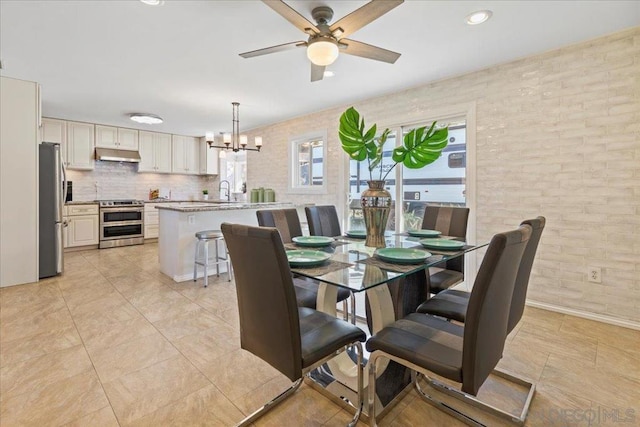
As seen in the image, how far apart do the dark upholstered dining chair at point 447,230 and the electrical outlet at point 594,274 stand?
3.96 ft

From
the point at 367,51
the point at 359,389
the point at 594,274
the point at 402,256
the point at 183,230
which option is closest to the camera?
the point at 359,389

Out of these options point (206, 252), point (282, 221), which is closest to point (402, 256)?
point (282, 221)

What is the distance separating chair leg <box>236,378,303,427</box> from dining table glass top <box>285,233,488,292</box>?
Result: 741 mm

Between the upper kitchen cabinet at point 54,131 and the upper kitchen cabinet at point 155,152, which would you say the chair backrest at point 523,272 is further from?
the upper kitchen cabinet at point 54,131

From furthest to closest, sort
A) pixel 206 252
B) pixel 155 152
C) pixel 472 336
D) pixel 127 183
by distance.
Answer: pixel 155 152
pixel 127 183
pixel 206 252
pixel 472 336

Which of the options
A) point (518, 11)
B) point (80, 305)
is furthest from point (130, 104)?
point (518, 11)

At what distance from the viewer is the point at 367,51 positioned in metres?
2.27

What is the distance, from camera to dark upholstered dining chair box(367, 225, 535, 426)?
1.02m

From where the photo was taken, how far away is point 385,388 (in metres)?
1.57

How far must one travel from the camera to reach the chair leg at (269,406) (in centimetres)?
144

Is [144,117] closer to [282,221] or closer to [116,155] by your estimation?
[116,155]

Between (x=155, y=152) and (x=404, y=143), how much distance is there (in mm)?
6355

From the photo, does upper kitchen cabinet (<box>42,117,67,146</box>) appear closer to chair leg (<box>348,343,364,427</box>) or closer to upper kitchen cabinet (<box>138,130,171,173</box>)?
upper kitchen cabinet (<box>138,130,171,173</box>)

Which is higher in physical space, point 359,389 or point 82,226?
point 82,226
